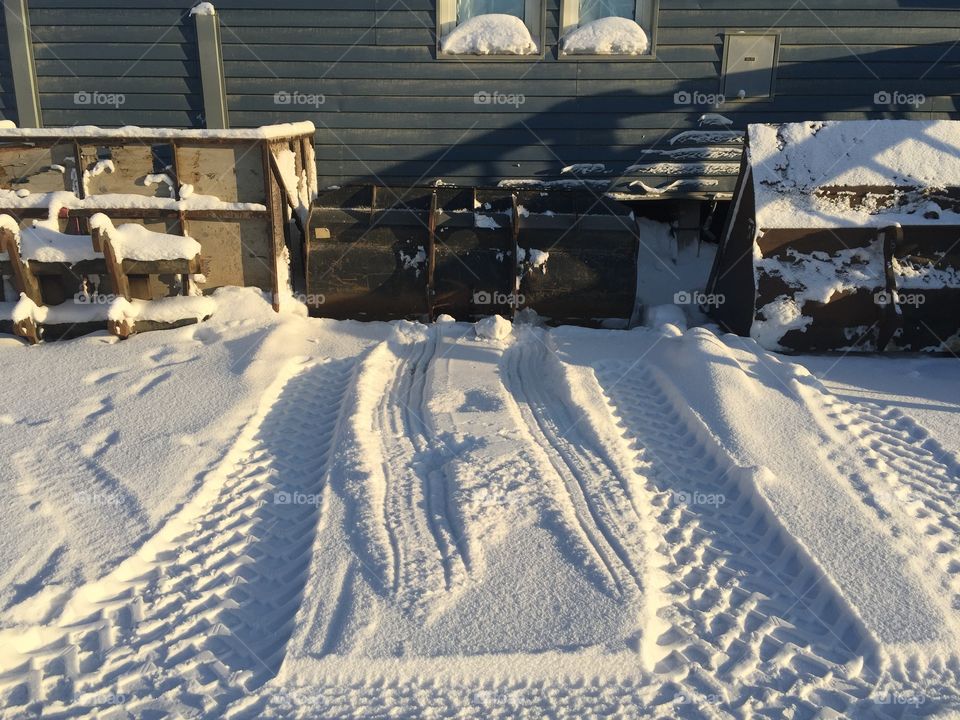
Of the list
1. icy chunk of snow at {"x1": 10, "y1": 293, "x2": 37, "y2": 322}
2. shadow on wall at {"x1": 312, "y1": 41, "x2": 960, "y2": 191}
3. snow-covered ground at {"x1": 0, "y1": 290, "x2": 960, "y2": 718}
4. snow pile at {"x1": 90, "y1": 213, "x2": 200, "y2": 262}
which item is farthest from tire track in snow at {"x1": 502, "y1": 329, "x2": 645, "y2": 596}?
icy chunk of snow at {"x1": 10, "y1": 293, "x2": 37, "y2": 322}

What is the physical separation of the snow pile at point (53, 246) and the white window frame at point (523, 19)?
3.94 meters

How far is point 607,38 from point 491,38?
3.92 feet

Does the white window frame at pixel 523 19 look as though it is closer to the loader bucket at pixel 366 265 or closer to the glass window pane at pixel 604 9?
the glass window pane at pixel 604 9

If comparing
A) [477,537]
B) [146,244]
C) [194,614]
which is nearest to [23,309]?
Answer: [146,244]

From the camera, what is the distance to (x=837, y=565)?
3256mm

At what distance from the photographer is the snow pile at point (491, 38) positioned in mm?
7523

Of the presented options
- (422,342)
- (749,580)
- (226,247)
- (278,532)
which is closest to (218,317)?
(226,247)

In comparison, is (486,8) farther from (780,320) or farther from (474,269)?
(780,320)

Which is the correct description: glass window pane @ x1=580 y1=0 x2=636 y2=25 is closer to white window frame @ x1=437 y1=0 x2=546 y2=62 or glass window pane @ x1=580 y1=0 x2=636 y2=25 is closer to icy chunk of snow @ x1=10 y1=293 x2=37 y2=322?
white window frame @ x1=437 y1=0 x2=546 y2=62

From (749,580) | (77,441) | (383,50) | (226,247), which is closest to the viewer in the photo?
(749,580)

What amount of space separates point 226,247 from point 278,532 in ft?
12.1

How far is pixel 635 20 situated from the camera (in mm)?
7625

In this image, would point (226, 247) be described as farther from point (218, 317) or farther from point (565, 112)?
point (565, 112)

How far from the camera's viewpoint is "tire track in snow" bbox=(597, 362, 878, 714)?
2.70 metres
